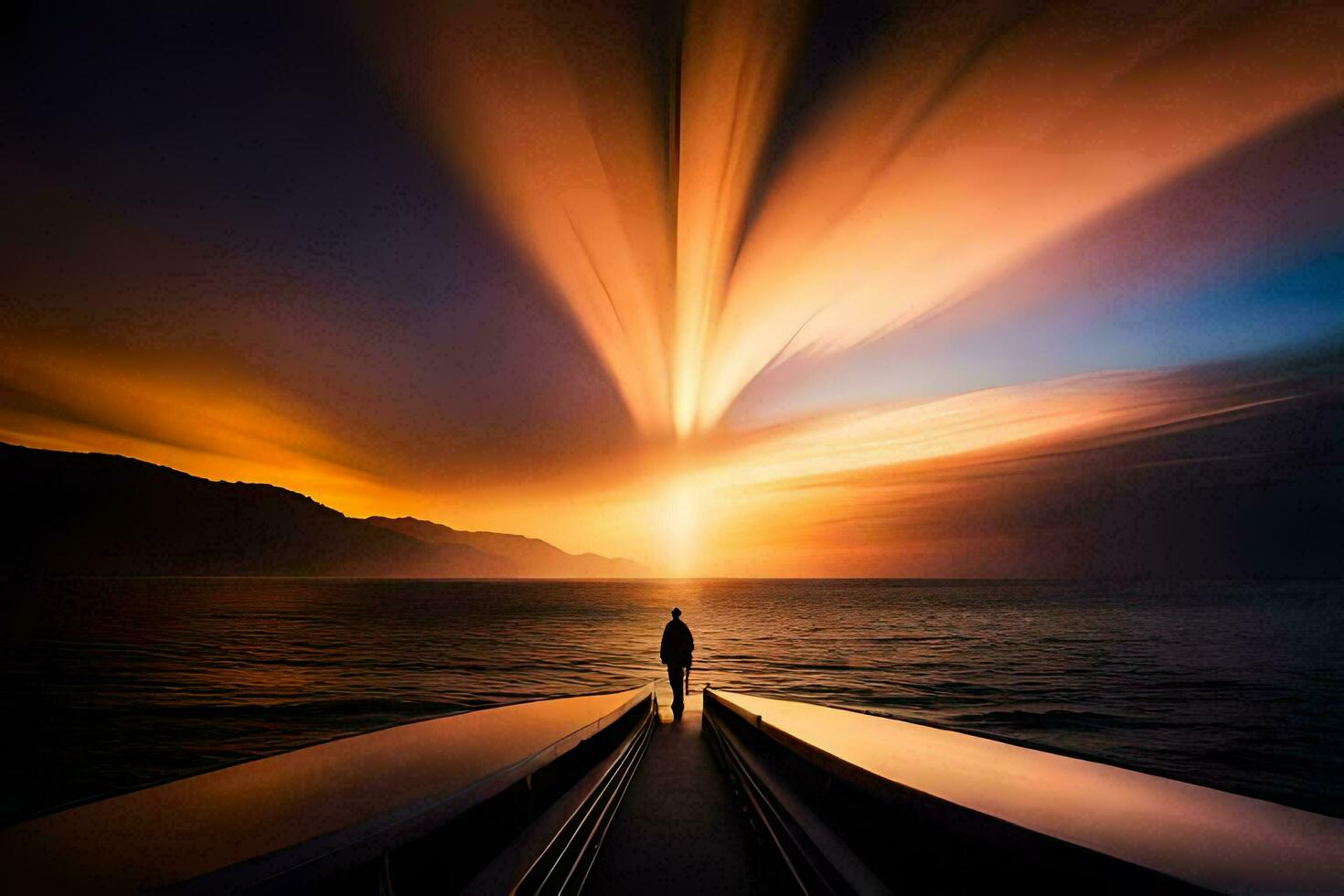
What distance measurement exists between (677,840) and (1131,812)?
3.33 meters

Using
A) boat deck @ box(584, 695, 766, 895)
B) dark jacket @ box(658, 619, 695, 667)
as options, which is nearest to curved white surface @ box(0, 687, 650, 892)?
boat deck @ box(584, 695, 766, 895)

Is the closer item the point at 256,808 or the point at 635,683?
the point at 256,808

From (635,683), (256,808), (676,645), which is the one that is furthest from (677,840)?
(635,683)

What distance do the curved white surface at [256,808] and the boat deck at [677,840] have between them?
878 mm

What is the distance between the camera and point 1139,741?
19047 millimetres

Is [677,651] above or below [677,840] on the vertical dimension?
above

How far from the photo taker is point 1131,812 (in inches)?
183

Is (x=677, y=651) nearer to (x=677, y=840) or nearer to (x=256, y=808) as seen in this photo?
(x=677, y=840)

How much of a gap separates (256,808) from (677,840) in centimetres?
325

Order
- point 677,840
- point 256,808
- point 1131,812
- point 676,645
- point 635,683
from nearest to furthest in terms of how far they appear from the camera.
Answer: point 1131,812 → point 256,808 → point 677,840 → point 676,645 → point 635,683

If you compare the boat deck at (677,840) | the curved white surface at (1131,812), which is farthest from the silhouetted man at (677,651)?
the curved white surface at (1131,812)

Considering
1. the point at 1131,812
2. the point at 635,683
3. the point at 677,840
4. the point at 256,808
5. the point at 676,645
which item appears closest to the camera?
the point at 1131,812

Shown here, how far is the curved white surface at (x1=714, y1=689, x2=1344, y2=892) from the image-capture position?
10.9 ft

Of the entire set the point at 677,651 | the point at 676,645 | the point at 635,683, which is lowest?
the point at 635,683
